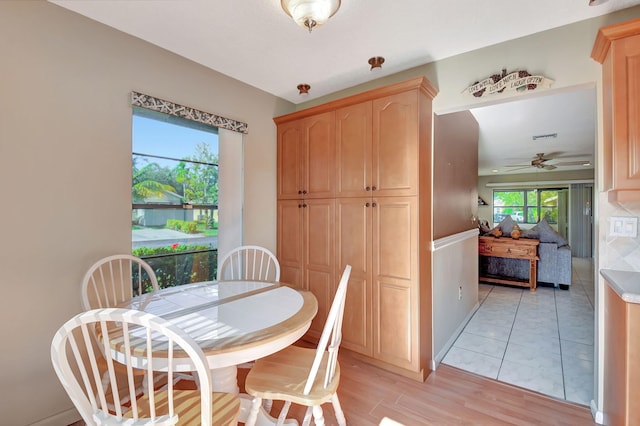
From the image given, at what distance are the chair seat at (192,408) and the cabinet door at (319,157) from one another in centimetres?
176

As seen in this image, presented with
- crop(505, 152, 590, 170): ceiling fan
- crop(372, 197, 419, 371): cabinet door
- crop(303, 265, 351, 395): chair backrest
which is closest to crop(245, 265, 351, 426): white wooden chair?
crop(303, 265, 351, 395): chair backrest

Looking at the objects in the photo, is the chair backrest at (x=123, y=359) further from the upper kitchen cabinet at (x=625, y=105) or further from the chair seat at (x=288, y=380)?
the upper kitchen cabinet at (x=625, y=105)

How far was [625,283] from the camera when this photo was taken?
1462mm

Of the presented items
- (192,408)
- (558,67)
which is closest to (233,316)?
(192,408)

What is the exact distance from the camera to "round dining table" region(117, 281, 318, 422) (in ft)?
3.85

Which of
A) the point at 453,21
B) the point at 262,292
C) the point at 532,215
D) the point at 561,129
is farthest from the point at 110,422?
the point at 532,215

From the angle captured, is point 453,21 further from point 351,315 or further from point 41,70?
point 41,70

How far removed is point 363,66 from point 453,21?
762 mm

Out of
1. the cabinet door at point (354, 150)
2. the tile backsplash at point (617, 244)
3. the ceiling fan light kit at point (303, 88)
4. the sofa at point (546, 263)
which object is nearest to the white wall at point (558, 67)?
the tile backsplash at point (617, 244)

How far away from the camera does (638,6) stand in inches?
65.7

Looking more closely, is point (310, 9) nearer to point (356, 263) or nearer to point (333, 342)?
point (333, 342)

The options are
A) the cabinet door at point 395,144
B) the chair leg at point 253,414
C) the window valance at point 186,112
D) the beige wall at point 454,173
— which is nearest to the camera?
the chair leg at point 253,414

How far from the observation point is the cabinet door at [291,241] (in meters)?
2.85

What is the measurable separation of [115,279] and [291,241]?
1.48m
